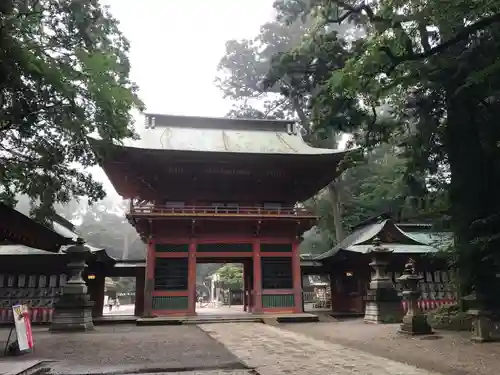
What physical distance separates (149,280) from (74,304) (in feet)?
11.8

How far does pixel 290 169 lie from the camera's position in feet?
Answer: 63.5

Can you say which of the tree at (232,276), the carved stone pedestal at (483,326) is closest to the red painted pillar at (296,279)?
the carved stone pedestal at (483,326)

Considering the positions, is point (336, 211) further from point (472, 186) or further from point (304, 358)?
point (304, 358)

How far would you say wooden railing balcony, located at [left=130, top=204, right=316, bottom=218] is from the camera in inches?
698

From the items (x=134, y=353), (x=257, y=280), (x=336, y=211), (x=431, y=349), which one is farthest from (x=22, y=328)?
(x=336, y=211)

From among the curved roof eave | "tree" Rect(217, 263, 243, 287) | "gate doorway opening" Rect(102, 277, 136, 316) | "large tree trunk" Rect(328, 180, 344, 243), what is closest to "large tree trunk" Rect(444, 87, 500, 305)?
the curved roof eave

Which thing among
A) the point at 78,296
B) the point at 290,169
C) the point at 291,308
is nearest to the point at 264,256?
the point at 291,308

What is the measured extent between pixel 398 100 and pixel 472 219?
16.4 ft

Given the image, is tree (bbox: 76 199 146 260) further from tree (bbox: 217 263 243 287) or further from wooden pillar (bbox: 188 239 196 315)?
wooden pillar (bbox: 188 239 196 315)

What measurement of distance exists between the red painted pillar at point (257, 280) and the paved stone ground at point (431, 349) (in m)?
5.62

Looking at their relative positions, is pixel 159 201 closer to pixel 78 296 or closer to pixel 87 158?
pixel 78 296

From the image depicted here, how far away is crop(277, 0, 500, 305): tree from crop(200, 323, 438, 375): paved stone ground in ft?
15.7

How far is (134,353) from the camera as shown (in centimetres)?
877

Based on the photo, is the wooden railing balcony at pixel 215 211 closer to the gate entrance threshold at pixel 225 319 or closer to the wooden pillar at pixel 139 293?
the gate entrance threshold at pixel 225 319
